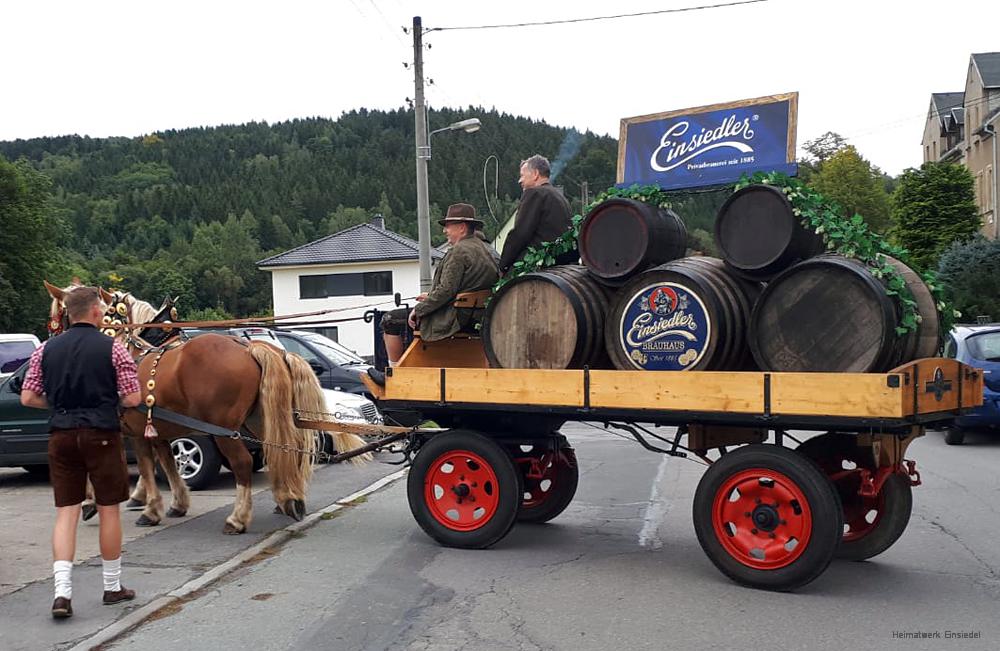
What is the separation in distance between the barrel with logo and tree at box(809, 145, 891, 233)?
5584cm

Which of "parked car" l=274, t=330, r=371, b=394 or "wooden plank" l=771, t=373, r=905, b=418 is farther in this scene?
"parked car" l=274, t=330, r=371, b=394

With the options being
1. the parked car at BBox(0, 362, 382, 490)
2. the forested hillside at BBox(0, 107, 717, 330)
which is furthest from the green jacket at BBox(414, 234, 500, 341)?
the forested hillside at BBox(0, 107, 717, 330)

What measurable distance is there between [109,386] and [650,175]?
392cm

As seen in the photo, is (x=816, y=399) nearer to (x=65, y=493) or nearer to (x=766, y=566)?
(x=766, y=566)

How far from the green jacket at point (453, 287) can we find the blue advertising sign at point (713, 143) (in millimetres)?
1284

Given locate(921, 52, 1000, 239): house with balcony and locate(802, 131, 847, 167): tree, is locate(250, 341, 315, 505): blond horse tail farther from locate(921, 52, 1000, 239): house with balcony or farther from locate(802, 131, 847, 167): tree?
locate(802, 131, 847, 167): tree

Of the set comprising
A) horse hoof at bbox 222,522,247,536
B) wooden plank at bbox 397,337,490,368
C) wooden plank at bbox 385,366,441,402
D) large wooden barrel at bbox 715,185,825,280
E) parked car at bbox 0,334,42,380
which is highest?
large wooden barrel at bbox 715,185,825,280

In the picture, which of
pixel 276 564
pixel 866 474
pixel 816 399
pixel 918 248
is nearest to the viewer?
pixel 816 399

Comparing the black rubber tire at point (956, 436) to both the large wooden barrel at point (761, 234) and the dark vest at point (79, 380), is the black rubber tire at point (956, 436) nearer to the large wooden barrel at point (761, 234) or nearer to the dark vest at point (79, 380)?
the large wooden barrel at point (761, 234)

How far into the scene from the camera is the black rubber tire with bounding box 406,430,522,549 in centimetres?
695

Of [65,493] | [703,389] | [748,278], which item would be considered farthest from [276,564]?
[748,278]

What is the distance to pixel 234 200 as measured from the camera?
4392 inches

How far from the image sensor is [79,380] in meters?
5.58

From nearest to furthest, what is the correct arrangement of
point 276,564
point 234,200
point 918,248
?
point 276,564 → point 918,248 → point 234,200
